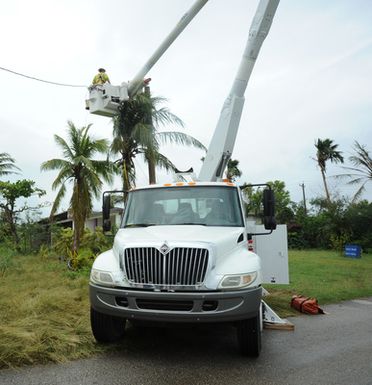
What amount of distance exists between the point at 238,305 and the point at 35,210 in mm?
23101

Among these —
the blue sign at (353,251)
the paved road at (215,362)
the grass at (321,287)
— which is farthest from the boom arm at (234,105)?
the blue sign at (353,251)

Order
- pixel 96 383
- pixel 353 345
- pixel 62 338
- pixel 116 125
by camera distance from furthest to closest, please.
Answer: pixel 116 125, pixel 353 345, pixel 62 338, pixel 96 383

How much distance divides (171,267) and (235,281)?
0.75 metres

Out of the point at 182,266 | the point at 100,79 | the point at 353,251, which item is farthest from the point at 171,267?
the point at 353,251

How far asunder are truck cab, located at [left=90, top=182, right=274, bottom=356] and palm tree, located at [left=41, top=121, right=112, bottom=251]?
11.8m

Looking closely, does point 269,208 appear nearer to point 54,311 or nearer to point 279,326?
point 279,326

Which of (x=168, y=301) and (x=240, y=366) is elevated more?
(x=168, y=301)

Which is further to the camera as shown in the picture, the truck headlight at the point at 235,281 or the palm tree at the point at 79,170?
the palm tree at the point at 79,170

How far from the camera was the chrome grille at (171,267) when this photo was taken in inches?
181

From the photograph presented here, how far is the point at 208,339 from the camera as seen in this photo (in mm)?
5852

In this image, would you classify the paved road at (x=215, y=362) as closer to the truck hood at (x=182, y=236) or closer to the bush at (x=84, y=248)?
the truck hood at (x=182, y=236)

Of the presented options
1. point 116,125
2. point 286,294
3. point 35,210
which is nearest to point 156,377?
point 286,294

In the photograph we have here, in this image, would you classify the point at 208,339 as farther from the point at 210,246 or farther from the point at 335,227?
the point at 335,227

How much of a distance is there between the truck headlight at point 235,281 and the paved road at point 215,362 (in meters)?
0.97
